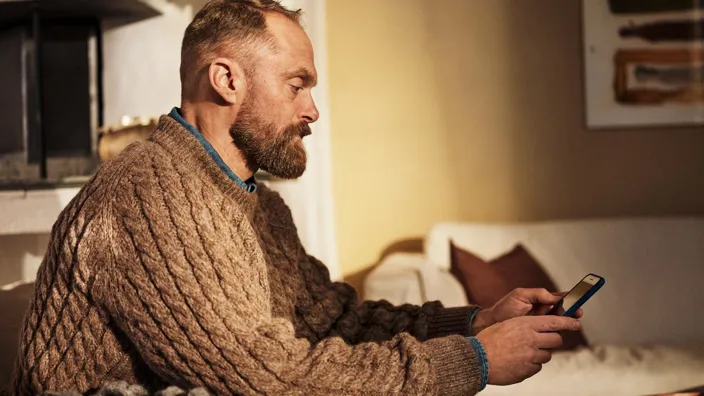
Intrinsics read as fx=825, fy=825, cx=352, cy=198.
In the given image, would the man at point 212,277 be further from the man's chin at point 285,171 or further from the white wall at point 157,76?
the white wall at point 157,76

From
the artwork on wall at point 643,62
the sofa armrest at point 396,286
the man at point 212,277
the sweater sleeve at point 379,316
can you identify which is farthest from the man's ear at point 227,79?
the artwork on wall at point 643,62

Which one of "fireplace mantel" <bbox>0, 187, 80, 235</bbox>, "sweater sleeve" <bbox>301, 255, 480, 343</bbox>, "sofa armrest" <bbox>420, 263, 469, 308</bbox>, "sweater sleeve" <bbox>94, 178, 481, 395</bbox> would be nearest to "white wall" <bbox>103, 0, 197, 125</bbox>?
"fireplace mantel" <bbox>0, 187, 80, 235</bbox>

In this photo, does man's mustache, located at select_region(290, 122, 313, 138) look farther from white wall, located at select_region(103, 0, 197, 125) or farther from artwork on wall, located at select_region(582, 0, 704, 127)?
artwork on wall, located at select_region(582, 0, 704, 127)

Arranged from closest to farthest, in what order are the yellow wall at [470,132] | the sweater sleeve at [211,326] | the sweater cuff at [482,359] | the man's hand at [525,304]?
the sweater sleeve at [211,326]
the sweater cuff at [482,359]
the man's hand at [525,304]
the yellow wall at [470,132]

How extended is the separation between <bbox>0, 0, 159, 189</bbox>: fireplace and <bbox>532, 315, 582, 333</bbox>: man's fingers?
1827 millimetres

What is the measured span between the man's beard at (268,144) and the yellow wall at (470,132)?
188 cm

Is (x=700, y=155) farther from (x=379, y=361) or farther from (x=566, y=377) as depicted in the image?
(x=379, y=361)

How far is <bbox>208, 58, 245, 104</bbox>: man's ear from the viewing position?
1304mm

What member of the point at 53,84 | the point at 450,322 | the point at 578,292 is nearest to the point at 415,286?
the point at 450,322

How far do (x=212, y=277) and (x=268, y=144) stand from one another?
1.00 ft

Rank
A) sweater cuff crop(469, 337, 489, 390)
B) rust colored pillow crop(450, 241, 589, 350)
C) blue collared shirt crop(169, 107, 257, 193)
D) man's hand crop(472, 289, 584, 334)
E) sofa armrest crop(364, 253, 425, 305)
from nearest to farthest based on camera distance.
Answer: sweater cuff crop(469, 337, 489, 390), blue collared shirt crop(169, 107, 257, 193), man's hand crop(472, 289, 584, 334), sofa armrest crop(364, 253, 425, 305), rust colored pillow crop(450, 241, 589, 350)

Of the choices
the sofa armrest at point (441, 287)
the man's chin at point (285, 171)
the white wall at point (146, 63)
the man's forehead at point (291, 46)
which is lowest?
the sofa armrest at point (441, 287)

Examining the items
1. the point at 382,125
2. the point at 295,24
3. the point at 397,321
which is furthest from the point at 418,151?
the point at 295,24

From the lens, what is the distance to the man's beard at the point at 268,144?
134 cm
